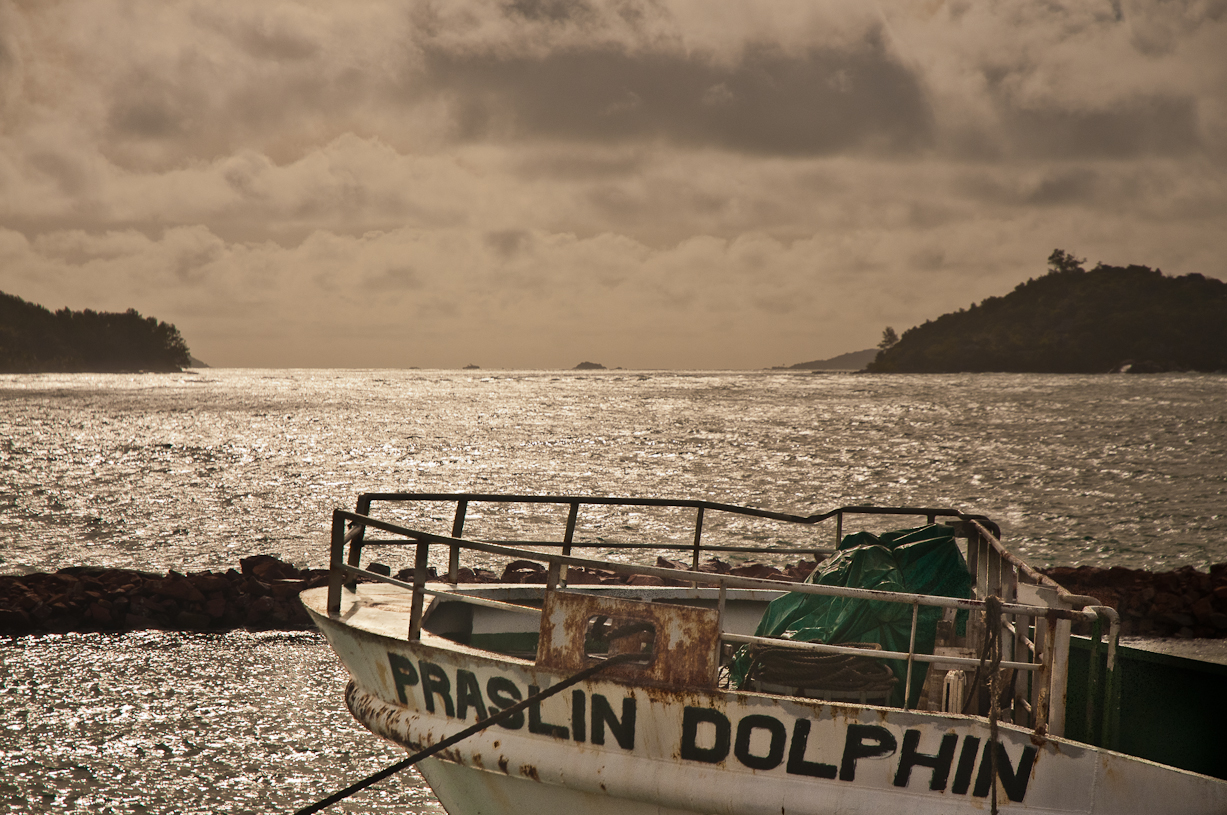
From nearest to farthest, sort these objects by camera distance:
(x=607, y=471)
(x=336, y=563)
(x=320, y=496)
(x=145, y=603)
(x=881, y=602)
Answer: (x=881, y=602), (x=336, y=563), (x=145, y=603), (x=320, y=496), (x=607, y=471)

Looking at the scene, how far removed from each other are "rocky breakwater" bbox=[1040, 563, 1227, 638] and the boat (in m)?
8.10

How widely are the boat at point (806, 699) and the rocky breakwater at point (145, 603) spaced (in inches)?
289

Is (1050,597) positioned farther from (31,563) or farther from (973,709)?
(31,563)

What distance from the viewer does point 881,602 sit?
579cm

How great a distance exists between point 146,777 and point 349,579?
8.11ft

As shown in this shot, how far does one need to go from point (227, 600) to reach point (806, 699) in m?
11.2

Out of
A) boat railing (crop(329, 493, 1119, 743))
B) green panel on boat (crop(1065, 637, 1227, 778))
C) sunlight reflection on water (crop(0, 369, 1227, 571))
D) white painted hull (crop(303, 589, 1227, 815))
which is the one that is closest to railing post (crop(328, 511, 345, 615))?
boat railing (crop(329, 493, 1119, 743))

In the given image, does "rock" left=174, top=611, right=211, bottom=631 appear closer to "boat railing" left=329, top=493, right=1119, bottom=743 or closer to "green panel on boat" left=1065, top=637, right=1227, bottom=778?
"boat railing" left=329, top=493, right=1119, bottom=743

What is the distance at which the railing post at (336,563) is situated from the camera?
627 cm

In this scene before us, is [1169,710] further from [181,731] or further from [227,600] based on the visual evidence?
[227,600]

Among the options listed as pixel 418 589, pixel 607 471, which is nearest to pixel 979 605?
pixel 418 589

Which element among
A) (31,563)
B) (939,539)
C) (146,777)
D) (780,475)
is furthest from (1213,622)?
(780,475)

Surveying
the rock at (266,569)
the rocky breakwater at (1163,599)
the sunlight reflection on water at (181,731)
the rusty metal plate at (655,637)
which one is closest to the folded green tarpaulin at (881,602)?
the rusty metal plate at (655,637)

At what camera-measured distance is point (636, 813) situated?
202 inches
